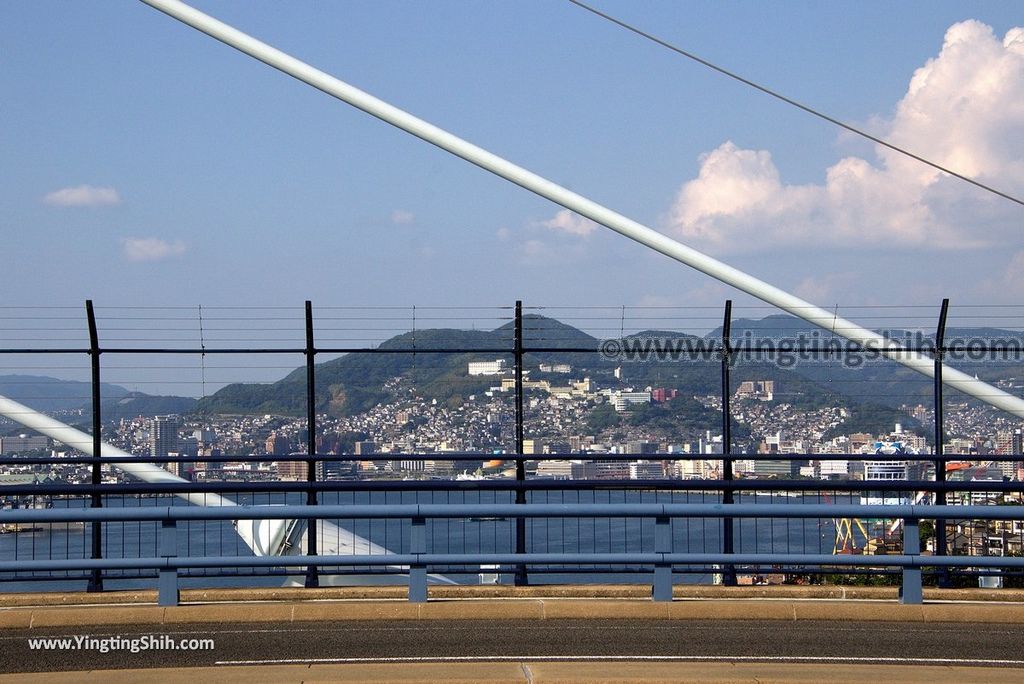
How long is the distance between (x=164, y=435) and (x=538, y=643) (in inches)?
219

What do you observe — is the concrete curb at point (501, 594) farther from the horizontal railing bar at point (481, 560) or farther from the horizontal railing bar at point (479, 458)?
the horizontal railing bar at point (479, 458)

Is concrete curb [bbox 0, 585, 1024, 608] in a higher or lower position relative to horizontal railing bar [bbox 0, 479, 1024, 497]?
lower

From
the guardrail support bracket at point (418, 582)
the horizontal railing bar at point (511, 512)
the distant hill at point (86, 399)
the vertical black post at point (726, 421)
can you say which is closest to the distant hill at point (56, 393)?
the distant hill at point (86, 399)

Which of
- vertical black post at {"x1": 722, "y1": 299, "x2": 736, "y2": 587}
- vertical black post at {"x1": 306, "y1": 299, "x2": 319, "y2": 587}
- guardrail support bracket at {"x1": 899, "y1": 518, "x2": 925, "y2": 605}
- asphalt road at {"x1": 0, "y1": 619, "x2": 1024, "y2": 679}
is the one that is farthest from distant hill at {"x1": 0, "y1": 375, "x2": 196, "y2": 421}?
guardrail support bracket at {"x1": 899, "y1": 518, "x2": 925, "y2": 605}

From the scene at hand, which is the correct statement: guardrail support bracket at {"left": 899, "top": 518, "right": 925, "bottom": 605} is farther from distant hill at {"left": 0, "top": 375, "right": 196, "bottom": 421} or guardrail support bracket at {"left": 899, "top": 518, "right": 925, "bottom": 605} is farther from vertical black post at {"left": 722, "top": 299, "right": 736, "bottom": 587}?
distant hill at {"left": 0, "top": 375, "right": 196, "bottom": 421}

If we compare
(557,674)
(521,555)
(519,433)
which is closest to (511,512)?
(521,555)

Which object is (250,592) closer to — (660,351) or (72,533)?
(72,533)

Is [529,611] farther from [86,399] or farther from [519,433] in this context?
[86,399]

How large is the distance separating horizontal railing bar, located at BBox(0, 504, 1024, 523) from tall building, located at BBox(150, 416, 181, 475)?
7.96 ft

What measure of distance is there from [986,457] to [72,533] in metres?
8.92

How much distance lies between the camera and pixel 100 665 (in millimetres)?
9125

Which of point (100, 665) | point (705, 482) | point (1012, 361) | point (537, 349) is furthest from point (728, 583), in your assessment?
point (100, 665)

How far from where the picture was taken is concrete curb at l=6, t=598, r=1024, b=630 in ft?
34.5

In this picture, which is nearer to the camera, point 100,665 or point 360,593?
point 100,665
